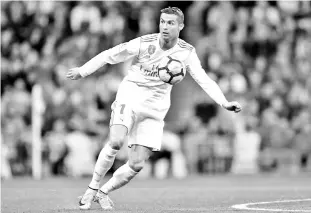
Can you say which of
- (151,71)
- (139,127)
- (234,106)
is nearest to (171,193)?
(139,127)

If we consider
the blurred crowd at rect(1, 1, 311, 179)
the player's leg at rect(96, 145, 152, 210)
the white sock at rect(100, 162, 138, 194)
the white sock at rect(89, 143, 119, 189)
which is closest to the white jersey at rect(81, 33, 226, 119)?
the player's leg at rect(96, 145, 152, 210)

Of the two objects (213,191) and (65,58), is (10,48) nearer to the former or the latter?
(65,58)

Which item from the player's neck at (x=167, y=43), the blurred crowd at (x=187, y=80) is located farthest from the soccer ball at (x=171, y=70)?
the blurred crowd at (x=187, y=80)

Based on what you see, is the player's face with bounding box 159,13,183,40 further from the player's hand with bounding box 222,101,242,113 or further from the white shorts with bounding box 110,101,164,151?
the player's hand with bounding box 222,101,242,113

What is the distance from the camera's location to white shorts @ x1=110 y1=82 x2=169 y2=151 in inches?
369

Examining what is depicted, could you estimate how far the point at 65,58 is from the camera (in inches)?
770

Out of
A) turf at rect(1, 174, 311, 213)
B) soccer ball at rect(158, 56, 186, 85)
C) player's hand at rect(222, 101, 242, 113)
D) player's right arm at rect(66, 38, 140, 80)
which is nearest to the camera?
player's hand at rect(222, 101, 242, 113)

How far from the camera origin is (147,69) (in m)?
9.41

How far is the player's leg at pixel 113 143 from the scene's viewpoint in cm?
913

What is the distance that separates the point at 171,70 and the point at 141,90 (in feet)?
1.48

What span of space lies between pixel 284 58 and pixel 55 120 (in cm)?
575

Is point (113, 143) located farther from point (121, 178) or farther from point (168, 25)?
point (168, 25)

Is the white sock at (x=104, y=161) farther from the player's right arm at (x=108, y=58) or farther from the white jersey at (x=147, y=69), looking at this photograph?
the player's right arm at (x=108, y=58)

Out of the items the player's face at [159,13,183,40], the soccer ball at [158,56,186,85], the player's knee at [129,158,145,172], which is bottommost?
the player's knee at [129,158,145,172]
